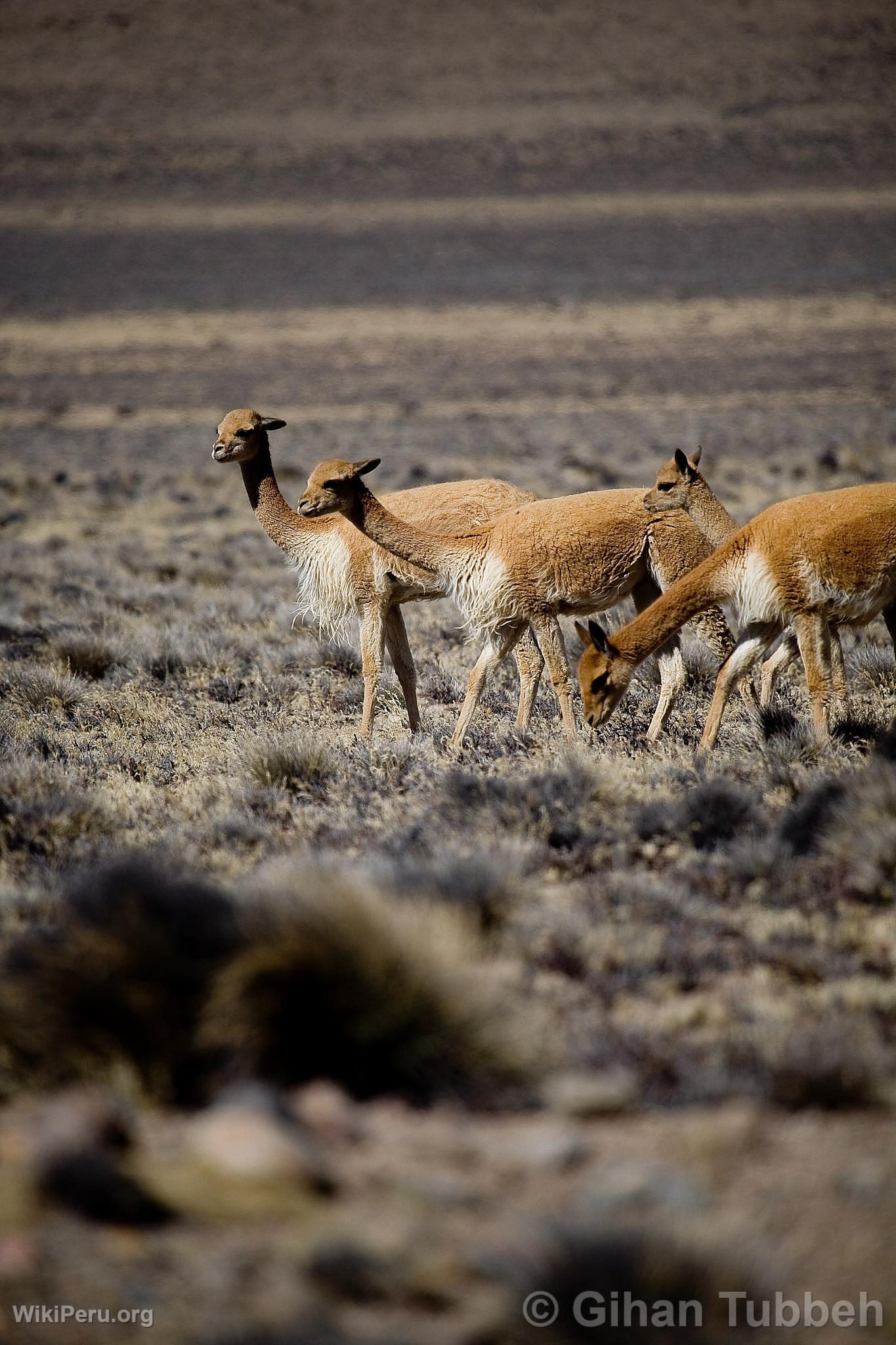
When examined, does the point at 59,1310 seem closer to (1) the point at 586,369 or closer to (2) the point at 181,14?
(1) the point at 586,369

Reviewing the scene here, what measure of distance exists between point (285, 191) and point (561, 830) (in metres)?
67.0

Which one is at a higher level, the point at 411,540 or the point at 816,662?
the point at 411,540

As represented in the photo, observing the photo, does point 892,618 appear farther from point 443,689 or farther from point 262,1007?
point 262,1007

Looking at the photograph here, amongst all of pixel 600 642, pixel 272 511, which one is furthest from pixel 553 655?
pixel 272 511

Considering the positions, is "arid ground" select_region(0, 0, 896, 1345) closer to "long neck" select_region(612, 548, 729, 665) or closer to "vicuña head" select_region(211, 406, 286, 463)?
"long neck" select_region(612, 548, 729, 665)

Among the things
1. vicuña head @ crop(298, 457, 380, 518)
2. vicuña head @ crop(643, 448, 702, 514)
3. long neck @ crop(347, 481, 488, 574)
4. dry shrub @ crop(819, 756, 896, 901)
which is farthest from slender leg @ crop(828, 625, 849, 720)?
vicuña head @ crop(298, 457, 380, 518)

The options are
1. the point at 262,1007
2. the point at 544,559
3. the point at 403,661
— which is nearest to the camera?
the point at 262,1007

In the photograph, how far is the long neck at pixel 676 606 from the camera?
659cm

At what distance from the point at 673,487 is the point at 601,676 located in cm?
153

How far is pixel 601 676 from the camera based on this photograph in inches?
262

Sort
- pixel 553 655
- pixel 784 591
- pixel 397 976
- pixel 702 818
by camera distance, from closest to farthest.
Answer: pixel 397 976
pixel 702 818
pixel 784 591
pixel 553 655

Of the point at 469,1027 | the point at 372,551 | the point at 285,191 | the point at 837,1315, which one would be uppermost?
the point at 285,191

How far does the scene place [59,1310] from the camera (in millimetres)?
2609

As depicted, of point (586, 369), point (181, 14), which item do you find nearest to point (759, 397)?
point (586, 369)
